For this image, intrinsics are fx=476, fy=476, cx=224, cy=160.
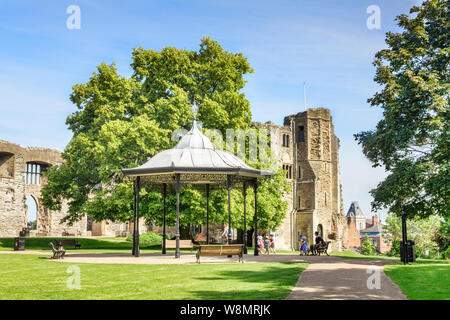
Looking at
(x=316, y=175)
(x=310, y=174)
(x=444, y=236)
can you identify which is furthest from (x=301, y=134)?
(x=444, y=236)

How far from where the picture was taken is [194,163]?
2148 cm

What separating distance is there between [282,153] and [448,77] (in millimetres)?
34632

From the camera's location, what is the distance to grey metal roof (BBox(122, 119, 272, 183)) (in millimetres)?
20875

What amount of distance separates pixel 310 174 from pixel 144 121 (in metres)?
32.2

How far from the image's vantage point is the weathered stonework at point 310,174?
5650cm

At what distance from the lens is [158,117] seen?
103ft

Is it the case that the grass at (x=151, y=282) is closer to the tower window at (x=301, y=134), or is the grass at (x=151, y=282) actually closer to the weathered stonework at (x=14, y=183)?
the weathered stonework at (x=14, y=183)

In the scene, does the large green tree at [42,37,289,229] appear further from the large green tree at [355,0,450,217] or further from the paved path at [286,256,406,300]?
the paved path at [286,256,406,300]

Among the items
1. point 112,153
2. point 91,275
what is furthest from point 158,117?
point 91,275

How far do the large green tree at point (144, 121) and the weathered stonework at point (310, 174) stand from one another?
21.8 metres

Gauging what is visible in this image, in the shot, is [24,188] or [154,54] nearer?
[154,54]

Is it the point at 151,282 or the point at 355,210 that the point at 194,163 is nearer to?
the point at 151,282
